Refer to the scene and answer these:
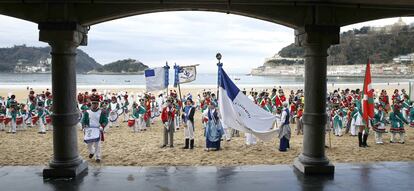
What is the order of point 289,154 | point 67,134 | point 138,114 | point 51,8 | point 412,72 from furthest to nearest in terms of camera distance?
point 412,72 → point 138,114 → point 289,154 → point 67,134 → point 51,8

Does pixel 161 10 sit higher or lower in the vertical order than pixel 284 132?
higher

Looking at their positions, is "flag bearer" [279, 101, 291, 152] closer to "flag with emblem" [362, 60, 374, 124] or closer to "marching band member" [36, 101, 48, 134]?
"flag with emblem" [362, 60, 374, 124]

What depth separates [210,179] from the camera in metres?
8.23

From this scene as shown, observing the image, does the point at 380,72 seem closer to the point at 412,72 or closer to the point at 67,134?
the point at 412,72

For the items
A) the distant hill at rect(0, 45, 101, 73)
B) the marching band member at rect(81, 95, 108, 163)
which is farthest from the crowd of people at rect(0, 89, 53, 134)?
the distant hill at rect(0, 45, 101, 73)

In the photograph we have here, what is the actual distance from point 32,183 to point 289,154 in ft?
24.2

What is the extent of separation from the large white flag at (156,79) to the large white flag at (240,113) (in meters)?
2.41

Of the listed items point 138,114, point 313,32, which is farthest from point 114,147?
point 313,32

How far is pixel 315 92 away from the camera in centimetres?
853

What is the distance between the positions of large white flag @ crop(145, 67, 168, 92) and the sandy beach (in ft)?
6.50

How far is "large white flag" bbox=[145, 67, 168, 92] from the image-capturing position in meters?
13.0

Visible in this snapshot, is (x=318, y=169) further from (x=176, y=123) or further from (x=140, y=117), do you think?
(x=140, y=117)

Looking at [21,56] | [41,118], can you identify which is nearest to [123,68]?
[21,56]

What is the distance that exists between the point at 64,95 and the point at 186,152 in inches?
200
